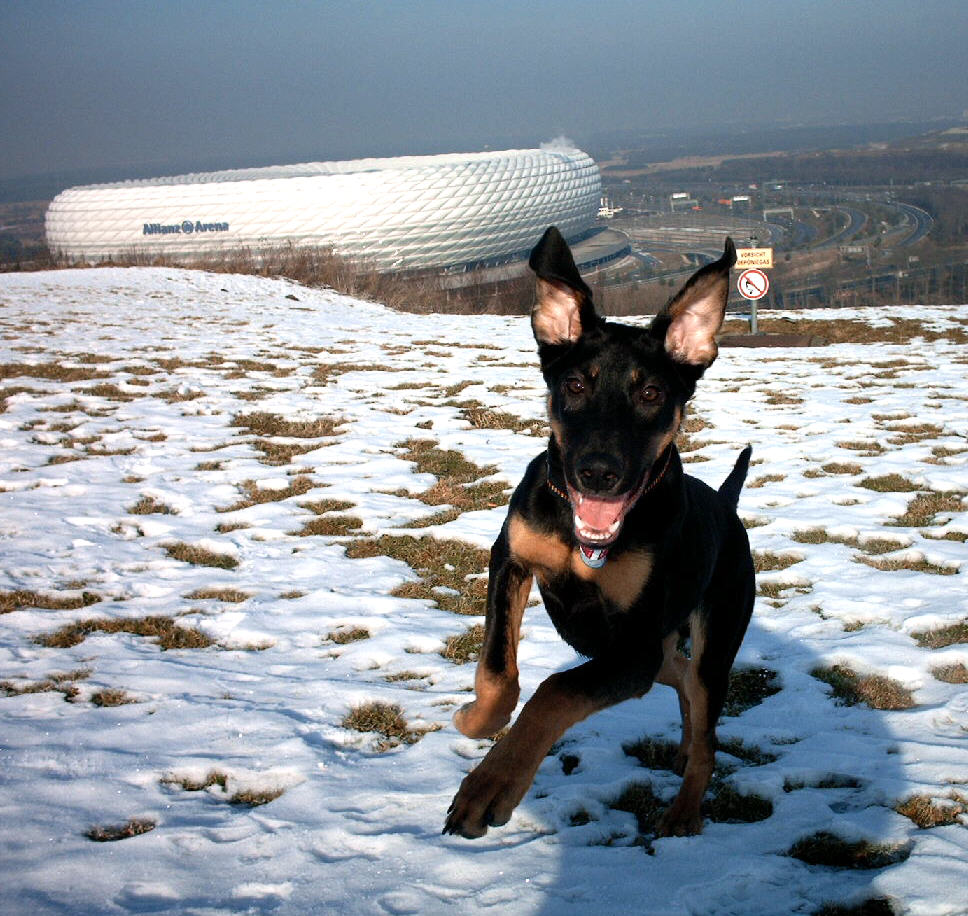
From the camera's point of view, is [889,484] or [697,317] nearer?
[697,317]

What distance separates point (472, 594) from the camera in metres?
5.44

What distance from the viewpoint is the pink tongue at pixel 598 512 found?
3100 millimetres

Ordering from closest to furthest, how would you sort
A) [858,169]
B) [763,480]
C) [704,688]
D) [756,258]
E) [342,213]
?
1. [704,688]
2. [763,480]
3. [756,258]
4. [342,213]
5. [858,169]

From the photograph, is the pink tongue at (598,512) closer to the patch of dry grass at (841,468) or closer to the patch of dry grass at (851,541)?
the patch of dry grass at (851,541)

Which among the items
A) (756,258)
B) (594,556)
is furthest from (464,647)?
(756,258)

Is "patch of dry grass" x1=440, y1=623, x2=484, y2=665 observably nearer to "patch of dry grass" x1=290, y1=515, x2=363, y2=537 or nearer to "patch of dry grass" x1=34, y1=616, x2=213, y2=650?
"patch of dry grass" x1=34, y1=616, x2=213, y2=650

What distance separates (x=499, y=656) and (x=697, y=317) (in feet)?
4.87

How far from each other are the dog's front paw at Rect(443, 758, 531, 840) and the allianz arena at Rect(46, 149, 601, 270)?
292ft

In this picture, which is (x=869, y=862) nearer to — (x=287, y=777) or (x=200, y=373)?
(x=287, y=777)

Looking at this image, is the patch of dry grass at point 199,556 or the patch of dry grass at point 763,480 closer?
the patch of dry grass at point 199,556

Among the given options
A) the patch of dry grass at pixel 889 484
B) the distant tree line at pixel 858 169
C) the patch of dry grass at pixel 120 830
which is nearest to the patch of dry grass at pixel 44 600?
the patch of dry grass at pixel 120 830

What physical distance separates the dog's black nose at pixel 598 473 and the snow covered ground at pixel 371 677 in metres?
1.10

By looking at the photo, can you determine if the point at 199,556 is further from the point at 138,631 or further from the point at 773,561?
the point at 773,561

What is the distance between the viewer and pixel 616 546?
312 cm
